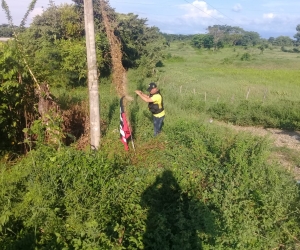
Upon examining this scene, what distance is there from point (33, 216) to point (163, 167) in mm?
2654

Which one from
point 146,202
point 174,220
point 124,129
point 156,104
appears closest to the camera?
point 174,220

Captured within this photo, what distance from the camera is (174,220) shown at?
4.78 metres

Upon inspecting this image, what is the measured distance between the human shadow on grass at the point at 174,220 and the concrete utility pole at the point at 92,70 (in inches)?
71.9

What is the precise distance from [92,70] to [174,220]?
3.16 metres

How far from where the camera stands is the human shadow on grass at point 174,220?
4320 mm

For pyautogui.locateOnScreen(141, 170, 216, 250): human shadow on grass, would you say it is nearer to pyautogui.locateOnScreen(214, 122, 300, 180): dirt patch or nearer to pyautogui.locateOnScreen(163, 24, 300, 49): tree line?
pyautogui.locateOnScreen(214, 122, 300, 180): dirt patch

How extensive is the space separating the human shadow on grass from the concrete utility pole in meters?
1.83

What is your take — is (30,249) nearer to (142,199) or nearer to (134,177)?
(142,199)

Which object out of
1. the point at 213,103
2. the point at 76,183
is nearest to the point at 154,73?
the point at 213,103

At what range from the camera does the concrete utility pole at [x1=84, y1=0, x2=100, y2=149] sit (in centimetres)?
581

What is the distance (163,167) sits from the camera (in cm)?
609

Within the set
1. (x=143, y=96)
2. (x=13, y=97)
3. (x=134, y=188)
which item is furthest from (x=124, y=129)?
(x=13, y=97)

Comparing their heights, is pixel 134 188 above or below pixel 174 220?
above

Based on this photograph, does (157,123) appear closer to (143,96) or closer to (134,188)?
(143,96)
